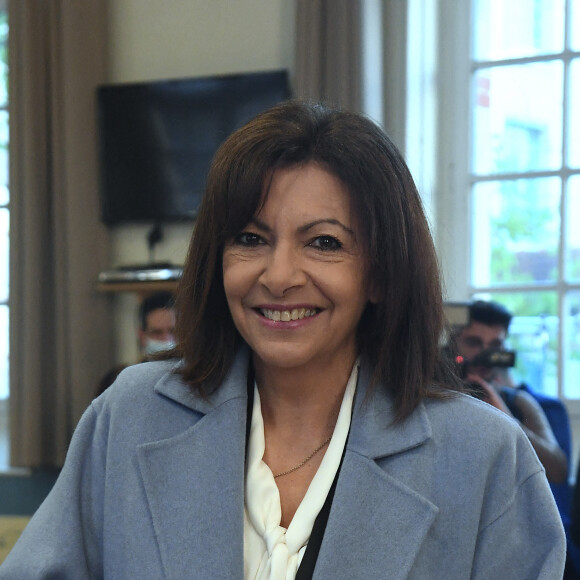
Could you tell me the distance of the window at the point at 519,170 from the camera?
329 cm

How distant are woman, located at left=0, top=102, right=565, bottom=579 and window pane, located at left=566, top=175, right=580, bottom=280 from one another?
223cm

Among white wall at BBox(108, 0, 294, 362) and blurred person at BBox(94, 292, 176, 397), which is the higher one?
white wall at BBox(108, 0, 294, 362)

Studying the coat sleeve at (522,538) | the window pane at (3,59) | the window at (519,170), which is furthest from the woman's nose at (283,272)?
the window pane at (3,59)

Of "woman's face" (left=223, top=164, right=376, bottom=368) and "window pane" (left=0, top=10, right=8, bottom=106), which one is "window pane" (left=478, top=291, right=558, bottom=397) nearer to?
"woman's face" (left=223, top=164, right=376, bottom=368)

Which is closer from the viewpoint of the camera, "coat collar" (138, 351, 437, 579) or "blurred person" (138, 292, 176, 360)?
"coat collar" (138, 351, 437, 579)

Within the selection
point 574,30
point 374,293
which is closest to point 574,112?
point 574,30

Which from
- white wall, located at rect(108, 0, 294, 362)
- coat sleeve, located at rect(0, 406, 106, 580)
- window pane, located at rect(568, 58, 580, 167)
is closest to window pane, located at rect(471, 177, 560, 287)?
window pane, located at rect(568, 58, 580, 167)

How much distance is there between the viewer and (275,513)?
1.16 metres

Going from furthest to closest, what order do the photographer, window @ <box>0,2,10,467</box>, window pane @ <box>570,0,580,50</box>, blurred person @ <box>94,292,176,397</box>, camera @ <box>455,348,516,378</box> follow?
window @ <box>0,2,10,467</box>
window pane @ <box>570,0,580,50</box>
blurred person @ <box>94,292,176,397</box>
the photographer
camera @ <box>455,348,516,378</box>

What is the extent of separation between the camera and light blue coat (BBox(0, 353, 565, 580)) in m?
1.10

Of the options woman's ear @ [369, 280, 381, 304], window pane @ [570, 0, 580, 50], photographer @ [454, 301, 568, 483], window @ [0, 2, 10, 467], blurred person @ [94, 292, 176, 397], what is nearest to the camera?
woman's ear @ [369, 280, 381, 304]

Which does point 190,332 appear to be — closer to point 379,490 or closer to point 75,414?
point 379,490

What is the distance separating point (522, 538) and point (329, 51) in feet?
7.81

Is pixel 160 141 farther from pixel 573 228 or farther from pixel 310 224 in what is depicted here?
pixel 310 224
